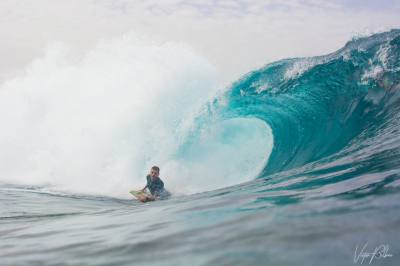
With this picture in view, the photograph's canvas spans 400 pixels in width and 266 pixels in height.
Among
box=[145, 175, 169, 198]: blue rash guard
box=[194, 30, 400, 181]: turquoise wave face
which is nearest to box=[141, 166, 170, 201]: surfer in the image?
box=[145, 175, 169, 198]: blue rash guard

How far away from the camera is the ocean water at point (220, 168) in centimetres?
344

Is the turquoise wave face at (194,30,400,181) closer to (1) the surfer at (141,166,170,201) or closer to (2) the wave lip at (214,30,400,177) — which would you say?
(2) the wave lip at (214,30,400,177)

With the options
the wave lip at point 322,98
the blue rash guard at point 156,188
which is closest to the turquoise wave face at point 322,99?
the wave lip at point 322,98

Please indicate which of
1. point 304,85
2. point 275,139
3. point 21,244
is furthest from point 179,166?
point 21,244

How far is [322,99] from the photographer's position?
39.9ft

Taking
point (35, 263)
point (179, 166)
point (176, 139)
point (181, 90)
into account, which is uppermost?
point (181, 90)

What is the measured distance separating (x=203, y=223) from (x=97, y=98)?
50.0 ft

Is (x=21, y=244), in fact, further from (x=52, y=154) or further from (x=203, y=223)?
(x=52, y=154)

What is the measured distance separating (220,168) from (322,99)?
3958 mm

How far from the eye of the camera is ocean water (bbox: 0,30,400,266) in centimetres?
344

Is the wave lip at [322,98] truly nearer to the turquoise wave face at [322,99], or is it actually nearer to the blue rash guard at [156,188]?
the turquoise wave face at [322,99]

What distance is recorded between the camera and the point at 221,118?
13.9 m

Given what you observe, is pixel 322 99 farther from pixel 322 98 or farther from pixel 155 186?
pixel 155 186

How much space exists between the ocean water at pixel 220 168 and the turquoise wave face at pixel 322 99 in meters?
0.04
